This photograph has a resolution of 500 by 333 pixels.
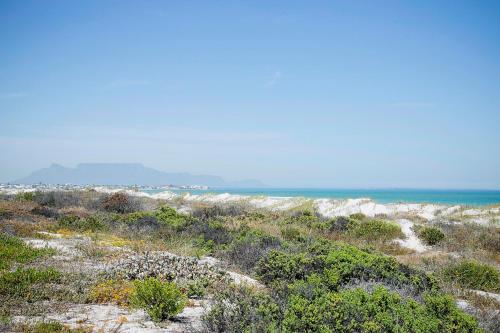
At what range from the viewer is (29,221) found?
20.0 meters

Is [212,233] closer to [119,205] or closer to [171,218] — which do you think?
[171,218]

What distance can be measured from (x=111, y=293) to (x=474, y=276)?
10818mm

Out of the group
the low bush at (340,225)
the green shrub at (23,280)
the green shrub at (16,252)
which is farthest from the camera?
the low bush at (340,225)

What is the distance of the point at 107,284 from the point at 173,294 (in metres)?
2.62

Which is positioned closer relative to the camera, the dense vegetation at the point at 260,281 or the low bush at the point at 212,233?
the dense vegetation at the point at 260,281

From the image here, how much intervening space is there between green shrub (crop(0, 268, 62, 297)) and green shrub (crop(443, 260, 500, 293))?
11280 mm

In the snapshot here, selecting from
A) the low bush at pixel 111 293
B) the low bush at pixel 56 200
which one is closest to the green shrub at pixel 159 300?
the low bush at pixel 111 293

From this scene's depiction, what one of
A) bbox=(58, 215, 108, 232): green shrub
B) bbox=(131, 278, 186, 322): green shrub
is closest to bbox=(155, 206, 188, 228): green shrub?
bbox=(58, 215, 108, 232): green shrub

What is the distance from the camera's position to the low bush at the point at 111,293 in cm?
800

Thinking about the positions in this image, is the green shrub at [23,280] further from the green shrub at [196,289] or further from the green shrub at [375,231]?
the green shrub at [375,231]

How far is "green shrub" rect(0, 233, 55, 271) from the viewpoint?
1060 centimetres

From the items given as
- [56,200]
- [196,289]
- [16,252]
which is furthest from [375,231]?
[56,200]

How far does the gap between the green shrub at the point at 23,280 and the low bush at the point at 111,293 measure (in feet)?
3.55

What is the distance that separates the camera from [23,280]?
820cm
